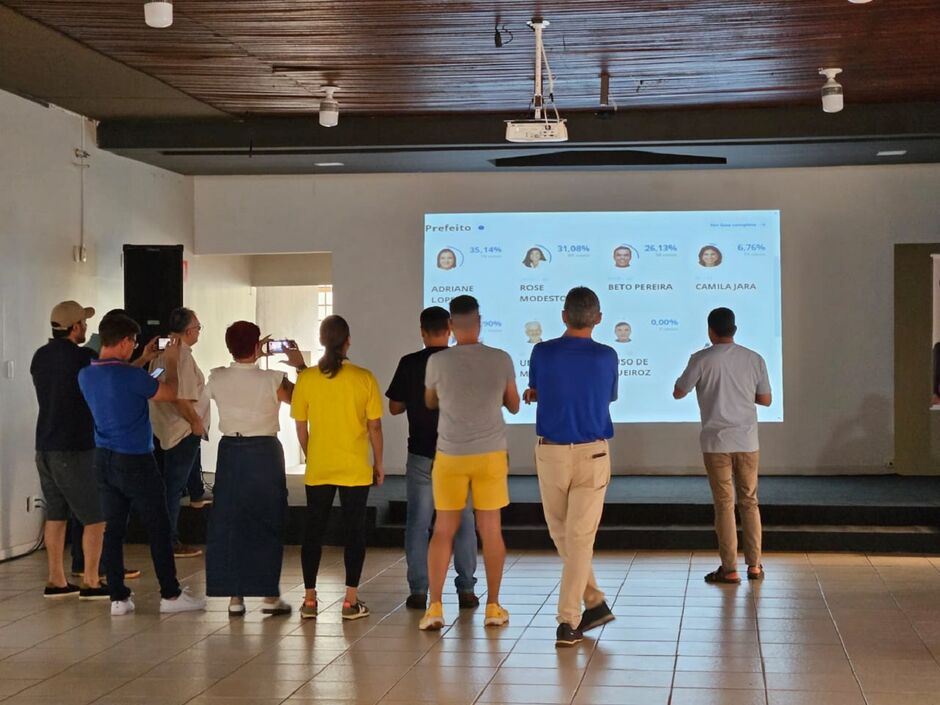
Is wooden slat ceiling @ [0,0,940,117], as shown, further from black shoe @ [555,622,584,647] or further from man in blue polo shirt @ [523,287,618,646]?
black shoe @ [555,622,584,647]

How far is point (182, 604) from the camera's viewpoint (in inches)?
248

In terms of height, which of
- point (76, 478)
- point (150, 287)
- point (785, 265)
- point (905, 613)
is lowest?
point (905, 613)

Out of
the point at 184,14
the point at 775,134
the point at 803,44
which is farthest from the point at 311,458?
the point at 775,134

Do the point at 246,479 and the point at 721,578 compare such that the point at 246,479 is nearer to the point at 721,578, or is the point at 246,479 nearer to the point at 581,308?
the point at 581,308

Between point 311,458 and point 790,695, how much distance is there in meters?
2.55

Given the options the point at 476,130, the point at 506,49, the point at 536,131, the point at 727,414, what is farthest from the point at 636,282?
the point at 536,131

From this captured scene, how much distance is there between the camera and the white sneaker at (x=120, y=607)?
6246 mm

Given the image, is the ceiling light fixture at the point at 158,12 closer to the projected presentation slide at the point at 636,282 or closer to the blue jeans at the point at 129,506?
the blue jeans at the point at 129,506

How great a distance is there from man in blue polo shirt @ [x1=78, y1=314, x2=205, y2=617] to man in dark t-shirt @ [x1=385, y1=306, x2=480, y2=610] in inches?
45.3

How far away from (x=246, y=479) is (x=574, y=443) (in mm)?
1666

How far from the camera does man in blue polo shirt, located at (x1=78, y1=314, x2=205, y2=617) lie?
20.2 feet

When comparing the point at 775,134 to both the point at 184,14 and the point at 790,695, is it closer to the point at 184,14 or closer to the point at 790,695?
the point at 184,14

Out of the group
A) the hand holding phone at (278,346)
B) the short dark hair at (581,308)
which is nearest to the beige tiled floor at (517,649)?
the hand holding phone at (278,346)

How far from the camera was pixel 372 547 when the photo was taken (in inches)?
337
